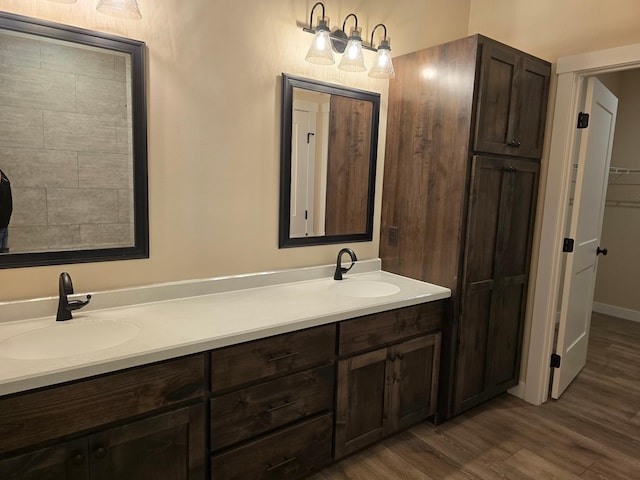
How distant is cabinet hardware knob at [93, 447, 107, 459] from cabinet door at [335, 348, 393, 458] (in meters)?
0.94

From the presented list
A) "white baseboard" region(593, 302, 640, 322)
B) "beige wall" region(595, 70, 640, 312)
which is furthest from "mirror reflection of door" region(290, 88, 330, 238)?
"white baseboard" region(593, 302, 640, 322)

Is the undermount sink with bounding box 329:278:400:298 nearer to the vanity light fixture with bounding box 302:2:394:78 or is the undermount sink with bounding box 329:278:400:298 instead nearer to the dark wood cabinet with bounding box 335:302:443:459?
the dark wood cabinet with bounding box 335:302:443:459

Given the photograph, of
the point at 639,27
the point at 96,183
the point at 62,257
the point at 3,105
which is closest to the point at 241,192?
the point at 96,183

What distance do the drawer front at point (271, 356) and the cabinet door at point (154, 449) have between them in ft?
0.47

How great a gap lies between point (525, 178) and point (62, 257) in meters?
2.41

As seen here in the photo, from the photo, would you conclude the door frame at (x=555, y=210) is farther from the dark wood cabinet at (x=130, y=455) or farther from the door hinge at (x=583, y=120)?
the dark wood cabinet at (x=130, y=455)

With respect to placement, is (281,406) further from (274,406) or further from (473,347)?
(473,347)

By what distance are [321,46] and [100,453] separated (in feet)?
6.08

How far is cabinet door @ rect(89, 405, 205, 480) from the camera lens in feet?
4.15

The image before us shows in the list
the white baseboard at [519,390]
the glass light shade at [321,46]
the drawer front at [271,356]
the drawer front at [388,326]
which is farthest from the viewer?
the white baseboard at [519,390]

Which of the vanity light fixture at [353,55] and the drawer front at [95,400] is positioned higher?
the vanity light fixture at [353,55]

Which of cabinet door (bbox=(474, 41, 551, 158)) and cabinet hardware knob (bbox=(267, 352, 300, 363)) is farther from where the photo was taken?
cabinet door (bbox=(474, 41, 551, 158))

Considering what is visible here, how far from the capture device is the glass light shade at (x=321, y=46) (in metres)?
1.98

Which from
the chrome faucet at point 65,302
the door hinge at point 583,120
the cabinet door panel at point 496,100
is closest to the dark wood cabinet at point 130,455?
the chrome faucet at point 65,302
